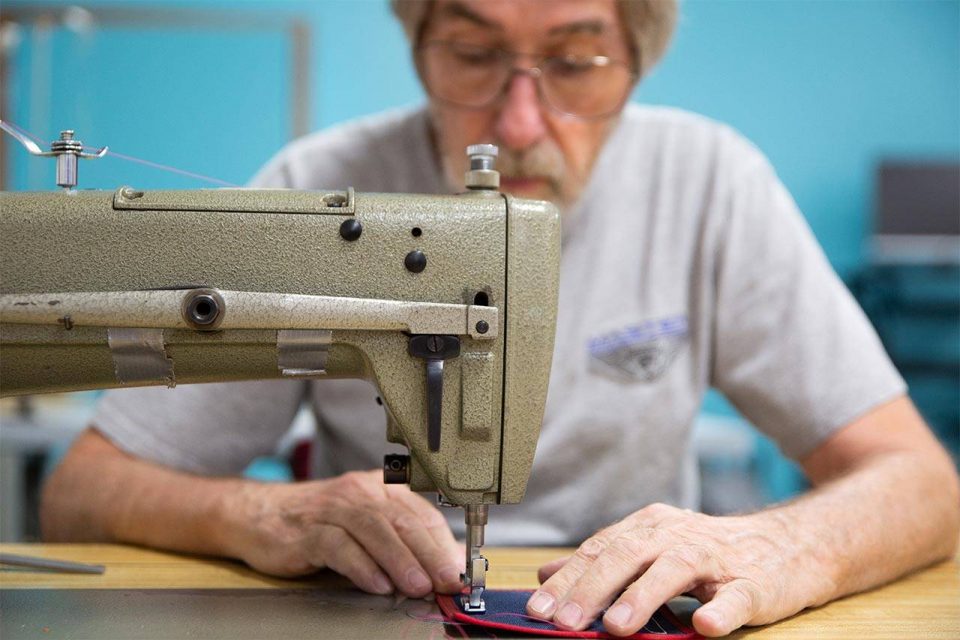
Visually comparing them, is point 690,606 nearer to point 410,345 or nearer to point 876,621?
point 876,621

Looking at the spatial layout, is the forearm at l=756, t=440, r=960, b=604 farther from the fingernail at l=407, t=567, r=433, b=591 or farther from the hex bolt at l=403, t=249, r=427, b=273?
the hex bolt at l=403, t=249, r=427, b=273

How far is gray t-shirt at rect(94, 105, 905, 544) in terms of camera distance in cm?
156

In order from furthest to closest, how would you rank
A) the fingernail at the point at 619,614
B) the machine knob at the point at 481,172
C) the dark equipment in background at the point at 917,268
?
the dark equipment in background at the point at 917,268, the machine knob at the point at 481,172, the fingernail at the point at 619,614

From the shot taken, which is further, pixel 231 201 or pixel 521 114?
pixel 521 114

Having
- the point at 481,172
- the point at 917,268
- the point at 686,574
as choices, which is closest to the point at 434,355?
the point at 481,172

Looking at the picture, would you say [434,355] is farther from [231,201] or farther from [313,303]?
[231,201]

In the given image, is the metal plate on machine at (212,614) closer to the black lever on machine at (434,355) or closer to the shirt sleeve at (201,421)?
the black lever on machine at (434,355)

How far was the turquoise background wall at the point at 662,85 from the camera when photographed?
501cm

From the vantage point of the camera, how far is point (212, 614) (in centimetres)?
98

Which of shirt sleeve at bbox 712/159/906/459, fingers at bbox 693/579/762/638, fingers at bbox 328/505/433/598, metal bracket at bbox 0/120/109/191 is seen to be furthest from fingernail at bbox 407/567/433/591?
shirt sleeve at bbox 712/159/906/459

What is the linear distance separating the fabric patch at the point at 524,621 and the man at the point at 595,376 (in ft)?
0.25

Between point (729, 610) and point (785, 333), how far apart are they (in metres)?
0.73

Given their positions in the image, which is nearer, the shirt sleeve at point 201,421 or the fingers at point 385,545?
the fingers at point 385,545

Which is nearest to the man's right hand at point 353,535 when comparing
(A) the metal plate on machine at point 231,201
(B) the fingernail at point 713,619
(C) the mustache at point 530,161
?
(B) the fingernail at point 713,619
